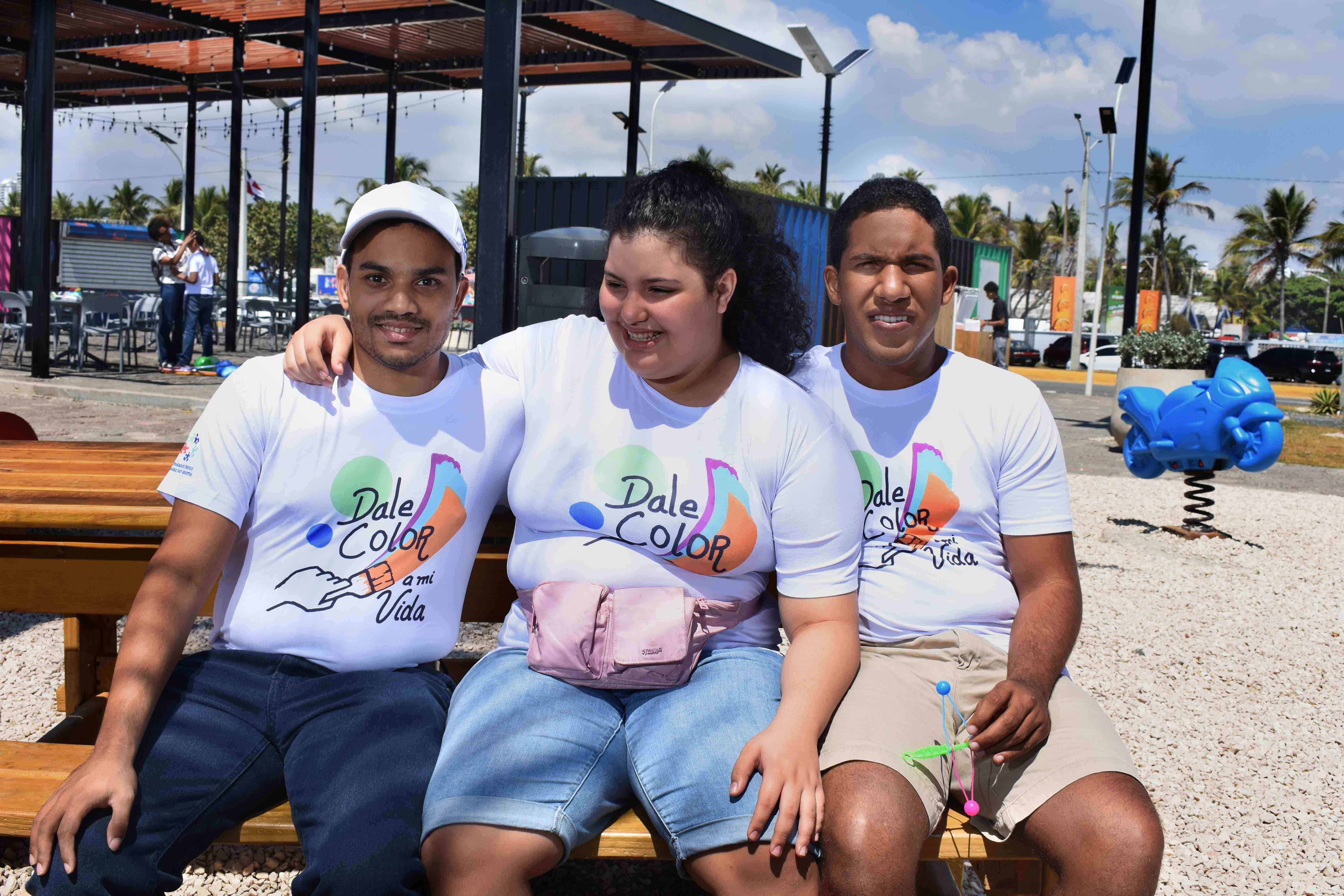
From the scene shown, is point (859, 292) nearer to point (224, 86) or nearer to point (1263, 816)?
point (1263, 816)

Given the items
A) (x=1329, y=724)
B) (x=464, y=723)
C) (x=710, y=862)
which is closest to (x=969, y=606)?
(x=710, y=862)

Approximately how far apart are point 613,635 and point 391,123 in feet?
69.8

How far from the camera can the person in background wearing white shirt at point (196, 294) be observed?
15.0 m

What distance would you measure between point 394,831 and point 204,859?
4.55ft

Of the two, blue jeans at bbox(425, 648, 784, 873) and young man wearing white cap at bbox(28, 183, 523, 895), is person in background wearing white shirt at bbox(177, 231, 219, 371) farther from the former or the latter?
blue jeans at bbox(425, 648, 784, 873)

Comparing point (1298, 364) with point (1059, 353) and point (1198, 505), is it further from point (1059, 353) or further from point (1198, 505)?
point (1198, 505)

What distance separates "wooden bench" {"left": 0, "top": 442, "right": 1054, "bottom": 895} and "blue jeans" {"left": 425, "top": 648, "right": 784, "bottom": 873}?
0.35 ft

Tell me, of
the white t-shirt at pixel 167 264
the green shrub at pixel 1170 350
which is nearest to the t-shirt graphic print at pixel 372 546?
the green shrub at pixel 1170 350

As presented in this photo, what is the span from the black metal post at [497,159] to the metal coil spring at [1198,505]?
15.8 feet

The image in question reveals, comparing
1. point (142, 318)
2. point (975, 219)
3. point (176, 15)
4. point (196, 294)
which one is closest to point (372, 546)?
point (196, 294)

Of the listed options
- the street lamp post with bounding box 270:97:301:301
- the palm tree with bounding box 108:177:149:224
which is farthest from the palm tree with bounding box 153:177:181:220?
the street lamp post with bounding box 270:97:301:301

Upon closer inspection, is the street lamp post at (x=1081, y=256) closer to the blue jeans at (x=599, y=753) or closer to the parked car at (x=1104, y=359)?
the parked car at (x=1104, y=359)

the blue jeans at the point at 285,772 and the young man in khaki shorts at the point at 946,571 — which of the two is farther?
the young man in khaki shorts at the point at 946,571

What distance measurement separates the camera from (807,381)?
104 inches
